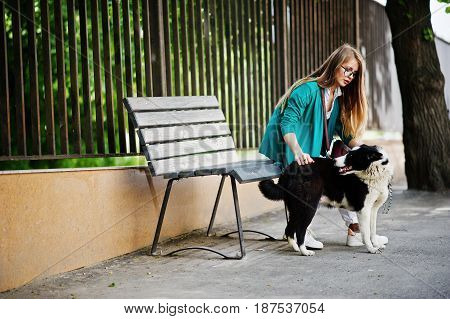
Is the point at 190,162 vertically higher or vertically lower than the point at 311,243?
higher

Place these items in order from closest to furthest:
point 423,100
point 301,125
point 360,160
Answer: point 360,160 < point 301,125 < point 423,100

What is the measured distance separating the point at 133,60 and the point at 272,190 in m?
1.89

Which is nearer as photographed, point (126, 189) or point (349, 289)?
point (349, 289)

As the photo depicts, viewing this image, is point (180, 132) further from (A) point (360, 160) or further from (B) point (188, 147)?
(A) point (360, 160)

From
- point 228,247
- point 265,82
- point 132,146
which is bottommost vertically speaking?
point 228,247

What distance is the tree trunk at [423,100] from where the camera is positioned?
8.59 m

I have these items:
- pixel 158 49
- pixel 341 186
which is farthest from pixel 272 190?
pixel 158 49

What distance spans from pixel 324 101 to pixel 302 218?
89cm

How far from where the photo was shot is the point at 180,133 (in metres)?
5.44

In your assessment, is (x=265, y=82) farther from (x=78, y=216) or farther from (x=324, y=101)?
(x=78, y=216)

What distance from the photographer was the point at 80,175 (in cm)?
473

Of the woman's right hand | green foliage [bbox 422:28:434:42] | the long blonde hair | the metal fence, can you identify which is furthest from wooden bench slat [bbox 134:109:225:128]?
green foliage [bbox 422:28:434:42]

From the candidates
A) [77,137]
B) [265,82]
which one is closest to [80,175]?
[77,137]
